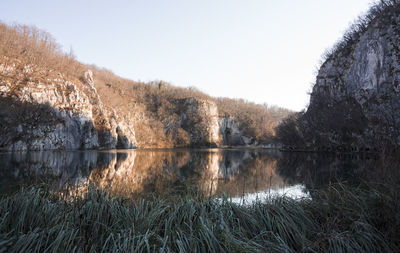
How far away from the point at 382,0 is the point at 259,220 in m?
31.1

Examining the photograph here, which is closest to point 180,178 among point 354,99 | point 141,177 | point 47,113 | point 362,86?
point 141,177

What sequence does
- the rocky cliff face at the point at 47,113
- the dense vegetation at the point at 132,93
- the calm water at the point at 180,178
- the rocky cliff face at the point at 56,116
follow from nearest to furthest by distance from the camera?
the calm water at the point at 180,178 < the rocky cliff face at the point at 47,113 < the rocky cliff face at the point at 56,116 < the dense vegetation at the point at 132,93

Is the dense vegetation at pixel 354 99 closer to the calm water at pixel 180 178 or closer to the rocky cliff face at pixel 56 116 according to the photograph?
the calm water at pixel 180 178

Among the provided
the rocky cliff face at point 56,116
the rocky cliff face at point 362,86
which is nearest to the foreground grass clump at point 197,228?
the rocky cliff face at point 362,86

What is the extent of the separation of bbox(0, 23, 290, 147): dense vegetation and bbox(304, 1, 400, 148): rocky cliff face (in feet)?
181

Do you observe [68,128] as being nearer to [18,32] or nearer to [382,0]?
[18,32]

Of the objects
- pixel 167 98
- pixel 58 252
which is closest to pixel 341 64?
pixel 58 252

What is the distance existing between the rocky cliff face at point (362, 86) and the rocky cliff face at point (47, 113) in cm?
4722

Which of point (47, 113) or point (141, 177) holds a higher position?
point (47, 113)

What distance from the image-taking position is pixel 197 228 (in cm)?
348

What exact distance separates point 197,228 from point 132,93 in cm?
10737

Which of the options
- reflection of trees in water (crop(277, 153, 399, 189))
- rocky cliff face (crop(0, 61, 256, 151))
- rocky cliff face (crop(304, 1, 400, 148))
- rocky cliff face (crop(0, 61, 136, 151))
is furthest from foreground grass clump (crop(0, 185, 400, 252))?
rocky cliff face (crop(0, 61, 136, 151))

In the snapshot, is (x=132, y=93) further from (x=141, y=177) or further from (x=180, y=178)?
(x=180, y=178)

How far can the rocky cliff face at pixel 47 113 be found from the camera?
3938 cm
